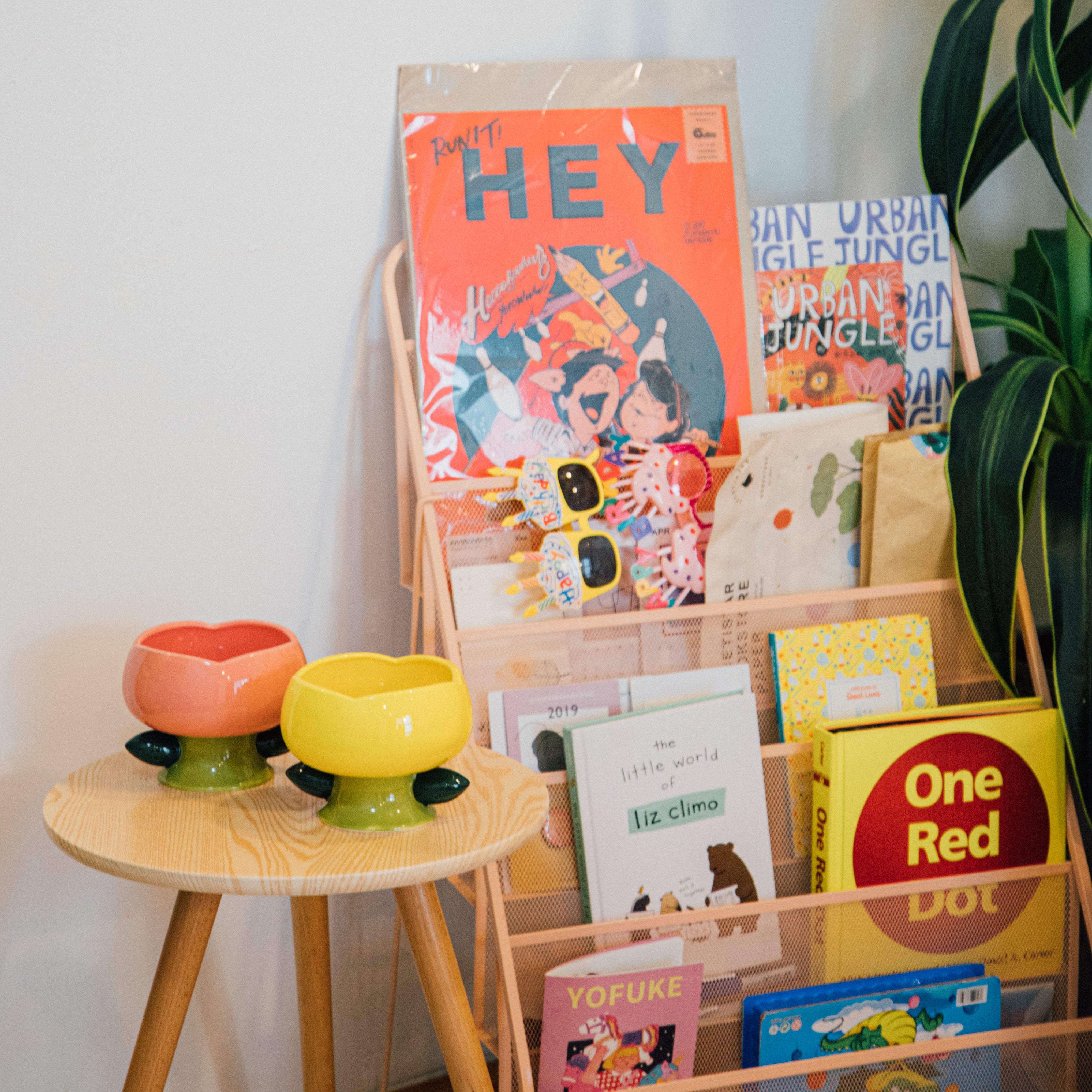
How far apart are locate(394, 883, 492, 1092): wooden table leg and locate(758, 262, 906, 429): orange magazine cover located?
0.74m

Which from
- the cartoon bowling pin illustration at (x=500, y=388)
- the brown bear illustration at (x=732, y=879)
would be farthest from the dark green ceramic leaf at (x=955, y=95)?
the brown bear illustration at (x=732, y=879)

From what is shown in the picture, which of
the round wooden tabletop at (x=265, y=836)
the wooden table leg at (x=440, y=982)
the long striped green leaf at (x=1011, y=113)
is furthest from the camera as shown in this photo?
the long striped green leaf at (x=1011, y=113)

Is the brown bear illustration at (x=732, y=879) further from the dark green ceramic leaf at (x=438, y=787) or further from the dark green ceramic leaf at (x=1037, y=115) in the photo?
the dark green ceramic leaf at (x=1037, y=115)

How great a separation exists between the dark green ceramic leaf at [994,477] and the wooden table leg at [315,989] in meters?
0.78

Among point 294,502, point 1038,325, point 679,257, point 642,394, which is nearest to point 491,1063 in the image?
point 294,502

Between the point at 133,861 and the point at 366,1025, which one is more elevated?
the point at 133,861

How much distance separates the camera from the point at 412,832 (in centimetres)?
76

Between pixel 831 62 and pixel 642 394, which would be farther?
pixel 831 62

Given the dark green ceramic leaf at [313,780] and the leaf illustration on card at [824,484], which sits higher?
the leaf illustration on card at [824,484]

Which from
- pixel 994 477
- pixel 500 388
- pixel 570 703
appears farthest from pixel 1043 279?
pixel 570 703

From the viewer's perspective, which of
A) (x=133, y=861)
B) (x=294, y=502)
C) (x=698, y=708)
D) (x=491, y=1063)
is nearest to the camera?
(x=133, y=861)

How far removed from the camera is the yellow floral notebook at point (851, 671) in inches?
45.1

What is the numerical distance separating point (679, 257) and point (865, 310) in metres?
0.25

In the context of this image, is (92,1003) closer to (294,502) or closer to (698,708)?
(294,502)
